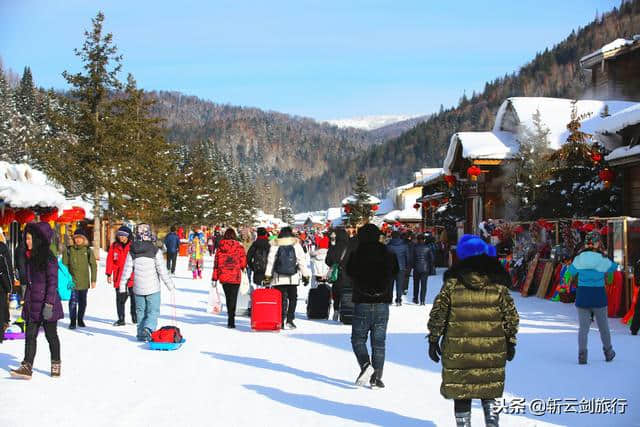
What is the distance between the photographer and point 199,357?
32.2 ft

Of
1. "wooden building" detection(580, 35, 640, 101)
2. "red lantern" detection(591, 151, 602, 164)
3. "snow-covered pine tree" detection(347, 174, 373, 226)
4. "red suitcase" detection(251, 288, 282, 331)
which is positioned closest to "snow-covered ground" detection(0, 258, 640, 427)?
"red suitcase" detection(251, 288, 282, 331)

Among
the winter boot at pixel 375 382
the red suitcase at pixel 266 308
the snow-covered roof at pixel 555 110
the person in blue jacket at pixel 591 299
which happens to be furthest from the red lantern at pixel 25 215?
the snow-covered roof at pixel 555 110

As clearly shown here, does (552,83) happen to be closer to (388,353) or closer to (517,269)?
(517,269)

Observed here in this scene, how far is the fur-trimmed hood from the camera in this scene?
214 inches

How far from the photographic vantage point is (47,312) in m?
8.02

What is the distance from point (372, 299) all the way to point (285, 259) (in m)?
4.89

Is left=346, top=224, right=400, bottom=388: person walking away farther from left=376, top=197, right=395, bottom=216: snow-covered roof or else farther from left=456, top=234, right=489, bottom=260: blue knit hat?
left=376, top=197, right=395, bottom=216: snow-covered roof

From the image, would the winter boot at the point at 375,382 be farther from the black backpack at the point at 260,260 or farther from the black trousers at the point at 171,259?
the black trousers at the point at 171,259

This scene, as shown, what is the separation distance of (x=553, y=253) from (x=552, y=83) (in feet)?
360

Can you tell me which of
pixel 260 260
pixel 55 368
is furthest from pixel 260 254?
pixel 55 368

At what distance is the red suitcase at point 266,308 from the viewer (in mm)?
12445

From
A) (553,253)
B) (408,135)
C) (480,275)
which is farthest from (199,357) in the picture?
(408,135)

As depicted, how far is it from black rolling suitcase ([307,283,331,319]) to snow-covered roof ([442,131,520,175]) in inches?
609

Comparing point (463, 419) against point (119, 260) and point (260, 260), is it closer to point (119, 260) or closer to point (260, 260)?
point (260, 260)
